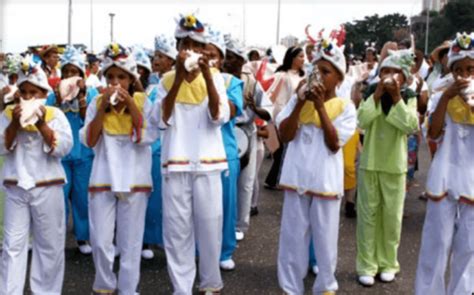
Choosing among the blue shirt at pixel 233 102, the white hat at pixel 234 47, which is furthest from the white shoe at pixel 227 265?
the white hat at pixel 234 47

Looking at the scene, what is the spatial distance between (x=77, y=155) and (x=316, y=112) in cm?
273

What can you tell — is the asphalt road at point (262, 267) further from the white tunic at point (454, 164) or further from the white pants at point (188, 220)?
the white tunic at point (454, 164)

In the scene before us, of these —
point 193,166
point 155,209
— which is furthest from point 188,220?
point 155,209

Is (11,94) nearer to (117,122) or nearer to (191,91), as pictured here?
(117,122)

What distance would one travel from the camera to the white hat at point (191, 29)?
446cm

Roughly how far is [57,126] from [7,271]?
1.12m

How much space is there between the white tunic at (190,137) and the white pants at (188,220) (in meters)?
0.08

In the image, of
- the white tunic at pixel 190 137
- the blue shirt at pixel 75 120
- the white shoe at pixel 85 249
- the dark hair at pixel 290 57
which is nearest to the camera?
the white tunic at pixel 190 137

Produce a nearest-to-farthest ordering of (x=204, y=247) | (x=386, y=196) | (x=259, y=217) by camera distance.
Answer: (x=204, y=247) < (x=386, y=196) < (x=259, y=217)

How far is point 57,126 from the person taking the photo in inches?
182

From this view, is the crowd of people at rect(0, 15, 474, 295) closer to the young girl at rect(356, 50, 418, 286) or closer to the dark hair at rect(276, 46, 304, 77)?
the young girl at rect(356, 50, 418, 286)

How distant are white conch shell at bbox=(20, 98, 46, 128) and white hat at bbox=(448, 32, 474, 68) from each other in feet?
9.70

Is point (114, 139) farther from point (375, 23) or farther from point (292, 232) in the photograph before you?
point (375, 23)

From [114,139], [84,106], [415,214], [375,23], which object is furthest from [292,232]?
[375,23]
